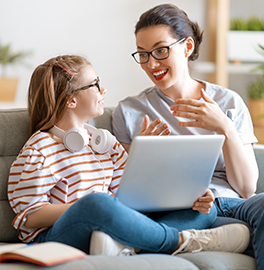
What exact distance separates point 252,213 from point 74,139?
2.10 feet

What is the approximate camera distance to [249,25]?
3955 millimetres

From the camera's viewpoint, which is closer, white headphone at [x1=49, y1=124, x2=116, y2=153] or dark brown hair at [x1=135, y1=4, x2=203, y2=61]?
white headphone at [x1=49, y1=124, x2=116, y2=153]

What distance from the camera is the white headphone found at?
1497 millimetres

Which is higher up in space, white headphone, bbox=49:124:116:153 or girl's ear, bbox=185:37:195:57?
girl's ear, bbox=185:37:195:57

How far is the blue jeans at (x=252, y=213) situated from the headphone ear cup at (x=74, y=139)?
1.80 feet

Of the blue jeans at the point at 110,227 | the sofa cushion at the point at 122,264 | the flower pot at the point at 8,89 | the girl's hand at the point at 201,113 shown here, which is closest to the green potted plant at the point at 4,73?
the flower pot at the point at 8,89

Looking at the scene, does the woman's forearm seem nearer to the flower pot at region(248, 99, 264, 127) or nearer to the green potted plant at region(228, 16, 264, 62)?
the flower pot at region(248, 99, 264, 127)

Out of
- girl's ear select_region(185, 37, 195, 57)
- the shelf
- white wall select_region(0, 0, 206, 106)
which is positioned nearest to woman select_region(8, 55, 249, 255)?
girl's ear select_region(185, 37, 195, 57)

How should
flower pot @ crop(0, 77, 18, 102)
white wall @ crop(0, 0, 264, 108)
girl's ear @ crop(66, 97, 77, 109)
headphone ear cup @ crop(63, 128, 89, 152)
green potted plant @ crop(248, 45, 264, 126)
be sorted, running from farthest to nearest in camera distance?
green potted plant @ crop(248, 45, 264, 126), white wall @ crop(0, 0, 264, 108), flower pot @ crop(0, 77, 18, 102), girl's ear @ crop(66, 97, 77, 109), headphone ear cup @ crop(63, 128, 89, 152)

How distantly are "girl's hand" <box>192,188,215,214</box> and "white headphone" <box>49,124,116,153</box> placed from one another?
0.39m

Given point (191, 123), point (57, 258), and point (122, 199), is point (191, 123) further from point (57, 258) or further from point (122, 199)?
point (57, 258)

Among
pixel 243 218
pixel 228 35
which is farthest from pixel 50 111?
pixel 228 35

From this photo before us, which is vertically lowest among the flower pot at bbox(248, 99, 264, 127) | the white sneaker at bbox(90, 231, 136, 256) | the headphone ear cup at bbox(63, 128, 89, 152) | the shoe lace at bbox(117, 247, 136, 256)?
the flower pot at bbox(248, 99, 264, 127)

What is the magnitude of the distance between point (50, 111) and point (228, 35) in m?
2.71
